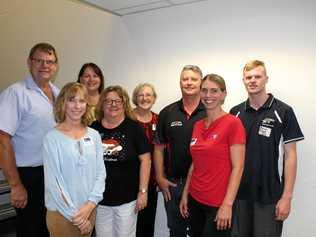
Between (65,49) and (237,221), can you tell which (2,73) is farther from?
(237,221)

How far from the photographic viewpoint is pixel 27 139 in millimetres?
2143

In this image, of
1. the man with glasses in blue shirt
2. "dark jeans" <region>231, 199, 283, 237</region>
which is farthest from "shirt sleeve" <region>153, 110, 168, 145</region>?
the man with glasses in blue shirt

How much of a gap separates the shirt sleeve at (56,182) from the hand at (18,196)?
0.35 meters

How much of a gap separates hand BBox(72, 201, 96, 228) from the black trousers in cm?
47

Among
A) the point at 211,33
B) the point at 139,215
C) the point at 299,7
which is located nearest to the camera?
the point at 299,7

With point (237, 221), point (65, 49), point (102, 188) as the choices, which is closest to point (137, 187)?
point (102, 188)

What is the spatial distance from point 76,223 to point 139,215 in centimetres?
96

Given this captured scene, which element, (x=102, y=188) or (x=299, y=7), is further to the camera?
(x=299, y=7)

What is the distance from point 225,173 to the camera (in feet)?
6.47

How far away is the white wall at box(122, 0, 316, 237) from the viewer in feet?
8.27

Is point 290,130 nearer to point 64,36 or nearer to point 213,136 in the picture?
point 213,136

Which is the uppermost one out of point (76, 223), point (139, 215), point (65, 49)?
point (65, 49)

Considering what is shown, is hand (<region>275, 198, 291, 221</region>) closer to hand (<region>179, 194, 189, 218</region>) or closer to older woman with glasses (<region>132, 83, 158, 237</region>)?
hand (<region>179, 194, 189, 218</region>)

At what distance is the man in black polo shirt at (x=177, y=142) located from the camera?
2.52m
